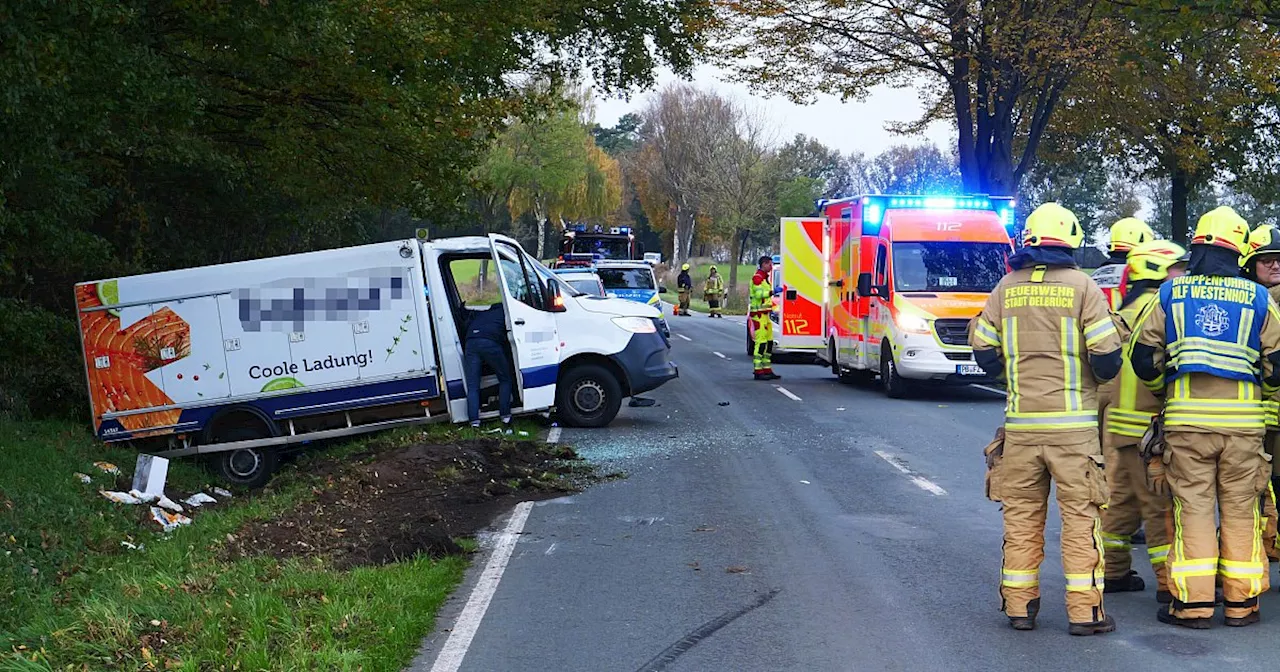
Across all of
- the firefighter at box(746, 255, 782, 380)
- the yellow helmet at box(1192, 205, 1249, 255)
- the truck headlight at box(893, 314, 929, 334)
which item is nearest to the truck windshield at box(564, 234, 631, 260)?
the firefighter at box(746, 255, 782, 380)

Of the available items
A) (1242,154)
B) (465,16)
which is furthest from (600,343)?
(1242,154)

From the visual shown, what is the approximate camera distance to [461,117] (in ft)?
57.3

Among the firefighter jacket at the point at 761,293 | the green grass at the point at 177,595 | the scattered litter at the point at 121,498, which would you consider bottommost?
the scattered litter at the point at 121,498

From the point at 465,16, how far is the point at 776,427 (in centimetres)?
675

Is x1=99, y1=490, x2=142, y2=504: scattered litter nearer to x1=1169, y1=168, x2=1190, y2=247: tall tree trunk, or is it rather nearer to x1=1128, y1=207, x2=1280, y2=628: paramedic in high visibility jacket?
x1=1128, y1=207, x2=1280, y2=628: paramedic in high visibility jacket

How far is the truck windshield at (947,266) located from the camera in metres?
18.7

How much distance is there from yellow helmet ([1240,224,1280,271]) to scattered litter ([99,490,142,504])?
862 cm

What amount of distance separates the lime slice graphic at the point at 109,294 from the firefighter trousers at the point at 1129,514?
9.51 metres

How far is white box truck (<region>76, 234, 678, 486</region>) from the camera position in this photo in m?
13.2

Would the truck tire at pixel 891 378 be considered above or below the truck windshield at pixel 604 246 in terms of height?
below

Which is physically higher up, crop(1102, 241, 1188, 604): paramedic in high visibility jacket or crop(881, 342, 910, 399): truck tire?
crop(1102, 241, 1188, 604): paramedic in high visibility jacket

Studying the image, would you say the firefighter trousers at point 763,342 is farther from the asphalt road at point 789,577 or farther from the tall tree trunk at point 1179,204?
the tall tree trunk at point 1179,204

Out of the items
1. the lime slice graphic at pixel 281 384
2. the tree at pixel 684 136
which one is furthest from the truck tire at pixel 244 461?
the tree at pixel 684 136

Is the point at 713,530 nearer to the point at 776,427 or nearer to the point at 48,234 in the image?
the point at 776,427
